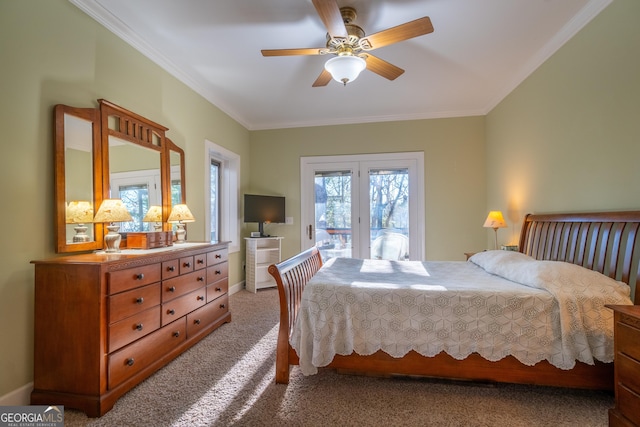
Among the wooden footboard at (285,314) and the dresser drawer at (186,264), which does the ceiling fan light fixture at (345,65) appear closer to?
the wooden footboard at (285,314)

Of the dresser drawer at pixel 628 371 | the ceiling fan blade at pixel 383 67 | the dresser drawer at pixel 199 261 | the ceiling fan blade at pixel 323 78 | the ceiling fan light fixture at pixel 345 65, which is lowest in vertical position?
the dresser drawer at pixel 628 371

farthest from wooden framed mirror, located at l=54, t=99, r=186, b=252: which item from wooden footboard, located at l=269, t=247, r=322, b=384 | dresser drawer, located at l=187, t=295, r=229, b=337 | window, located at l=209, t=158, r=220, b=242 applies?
wooden footboard, located at l=269, t=247, r=322, b=384

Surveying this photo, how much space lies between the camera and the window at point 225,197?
4464 mm

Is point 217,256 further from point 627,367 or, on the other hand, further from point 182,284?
point 627,367

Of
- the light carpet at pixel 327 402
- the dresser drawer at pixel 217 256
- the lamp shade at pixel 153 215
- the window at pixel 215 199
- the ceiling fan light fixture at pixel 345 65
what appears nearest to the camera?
the light carpet at pixel 327 402

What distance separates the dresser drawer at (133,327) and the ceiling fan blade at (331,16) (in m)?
2.31

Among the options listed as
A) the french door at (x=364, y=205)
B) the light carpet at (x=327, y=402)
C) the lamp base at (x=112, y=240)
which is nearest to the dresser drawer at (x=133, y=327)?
the light carpet at (x=327, y=402)

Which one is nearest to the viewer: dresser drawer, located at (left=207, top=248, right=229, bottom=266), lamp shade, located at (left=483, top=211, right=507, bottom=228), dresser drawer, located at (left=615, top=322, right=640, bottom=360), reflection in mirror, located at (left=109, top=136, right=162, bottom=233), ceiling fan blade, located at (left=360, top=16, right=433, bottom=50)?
dresser drawer, located at (left=615, top=322, right=640, bottom=360)

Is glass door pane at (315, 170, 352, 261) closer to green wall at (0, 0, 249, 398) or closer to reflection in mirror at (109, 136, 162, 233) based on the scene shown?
reflection in mirror at (109, 136, 162, 233)

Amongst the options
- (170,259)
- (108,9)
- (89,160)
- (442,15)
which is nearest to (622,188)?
(442,15)

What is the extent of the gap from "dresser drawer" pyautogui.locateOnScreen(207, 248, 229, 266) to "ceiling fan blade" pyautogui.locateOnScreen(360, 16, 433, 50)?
2319mm

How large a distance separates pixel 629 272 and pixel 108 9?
4.22 m

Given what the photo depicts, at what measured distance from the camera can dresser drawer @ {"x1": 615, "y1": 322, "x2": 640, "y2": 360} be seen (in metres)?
1.38

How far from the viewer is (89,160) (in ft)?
7.16
